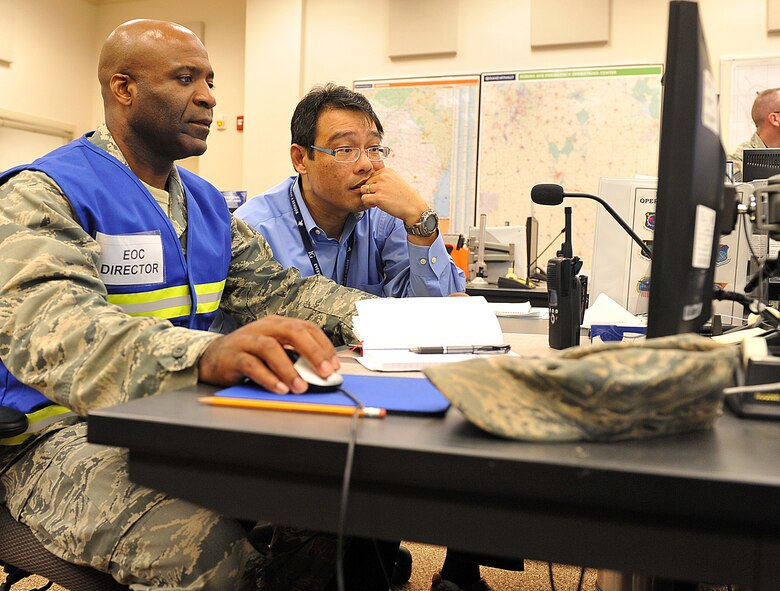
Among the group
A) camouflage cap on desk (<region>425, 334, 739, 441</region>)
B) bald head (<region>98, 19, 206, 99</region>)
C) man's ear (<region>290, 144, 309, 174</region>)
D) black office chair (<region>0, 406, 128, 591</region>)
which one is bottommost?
black office chair (<region>0, 406, 128, 591</region>)

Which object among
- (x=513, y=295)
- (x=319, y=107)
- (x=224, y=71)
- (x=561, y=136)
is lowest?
(x=513, y=295)

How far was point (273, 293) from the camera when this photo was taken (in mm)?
1470

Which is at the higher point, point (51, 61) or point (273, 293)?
point (51, 61)

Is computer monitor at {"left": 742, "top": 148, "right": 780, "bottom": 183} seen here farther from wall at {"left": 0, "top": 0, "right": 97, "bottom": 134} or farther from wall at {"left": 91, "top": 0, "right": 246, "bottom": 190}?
wall at {"left": 0, "top": 0, "right": 97, "bottom": 134}

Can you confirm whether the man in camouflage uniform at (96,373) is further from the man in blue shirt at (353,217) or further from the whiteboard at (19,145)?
the whiteboard at (19,145)

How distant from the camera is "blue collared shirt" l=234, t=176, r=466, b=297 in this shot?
6.14 ft

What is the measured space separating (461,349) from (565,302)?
0.27 meters

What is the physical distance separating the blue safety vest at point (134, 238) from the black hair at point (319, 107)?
27.2 inches

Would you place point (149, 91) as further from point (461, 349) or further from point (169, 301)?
point (461, 349)

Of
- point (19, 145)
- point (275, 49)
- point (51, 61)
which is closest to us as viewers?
point (275, 49)

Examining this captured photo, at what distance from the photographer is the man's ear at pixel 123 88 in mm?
1405

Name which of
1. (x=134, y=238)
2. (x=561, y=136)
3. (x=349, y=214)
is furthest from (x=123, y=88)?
(x=561, y=136)

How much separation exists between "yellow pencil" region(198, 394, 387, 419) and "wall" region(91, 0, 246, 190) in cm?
529

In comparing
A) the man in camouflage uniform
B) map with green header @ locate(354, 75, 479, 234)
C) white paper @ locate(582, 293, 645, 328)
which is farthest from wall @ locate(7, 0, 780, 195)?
the man in camouflage uniform
